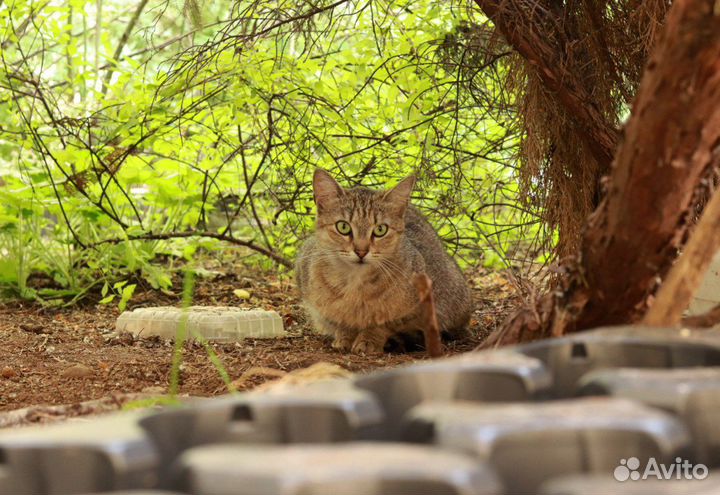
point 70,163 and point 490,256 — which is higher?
point 70,163

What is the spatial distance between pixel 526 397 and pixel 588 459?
0.16 metres

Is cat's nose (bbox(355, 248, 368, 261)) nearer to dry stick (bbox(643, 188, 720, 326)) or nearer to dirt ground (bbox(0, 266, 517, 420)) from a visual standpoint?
dirt ground (bbox(0, 266, 517, 420))

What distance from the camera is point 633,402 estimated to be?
78cm

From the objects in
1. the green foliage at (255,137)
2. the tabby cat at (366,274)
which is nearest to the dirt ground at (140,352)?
the tabby cat at (366,274)

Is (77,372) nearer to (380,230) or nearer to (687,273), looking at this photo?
(380,230)

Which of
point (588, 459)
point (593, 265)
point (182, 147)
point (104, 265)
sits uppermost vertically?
point (182, 147)

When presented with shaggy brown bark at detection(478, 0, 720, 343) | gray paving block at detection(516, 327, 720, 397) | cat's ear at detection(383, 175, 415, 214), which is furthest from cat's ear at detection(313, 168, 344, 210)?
gray paving block at detection(516, 327, 720, 397)

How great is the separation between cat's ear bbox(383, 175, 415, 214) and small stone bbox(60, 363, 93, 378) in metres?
1.61

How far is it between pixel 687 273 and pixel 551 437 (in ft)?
2.70

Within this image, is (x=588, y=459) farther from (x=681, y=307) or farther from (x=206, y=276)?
(x=206, y=276)

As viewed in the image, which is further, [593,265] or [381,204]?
[381,204]

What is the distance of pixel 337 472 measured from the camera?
61cm

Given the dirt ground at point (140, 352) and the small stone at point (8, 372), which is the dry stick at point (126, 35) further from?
the small stone at point (8, 372)

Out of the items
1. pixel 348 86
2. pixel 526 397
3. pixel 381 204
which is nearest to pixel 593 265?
pixel 526 397
